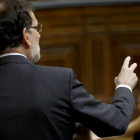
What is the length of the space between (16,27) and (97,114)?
0.53 m

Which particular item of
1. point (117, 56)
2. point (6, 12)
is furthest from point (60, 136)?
point (117, 56)

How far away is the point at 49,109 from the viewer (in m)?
1.79

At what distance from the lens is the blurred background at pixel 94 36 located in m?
5.56

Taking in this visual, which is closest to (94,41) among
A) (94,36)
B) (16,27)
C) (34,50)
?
(94,36)

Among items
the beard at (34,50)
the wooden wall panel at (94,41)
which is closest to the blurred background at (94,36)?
the wooden wall panel at (94,41)

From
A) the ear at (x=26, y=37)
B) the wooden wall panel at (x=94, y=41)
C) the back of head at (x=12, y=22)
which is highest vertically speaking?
the back of head at (x=12, y=22)

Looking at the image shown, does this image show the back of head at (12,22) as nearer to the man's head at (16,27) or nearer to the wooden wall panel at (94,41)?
the man's head at (16,27)

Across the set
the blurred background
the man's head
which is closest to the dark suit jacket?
the man's head

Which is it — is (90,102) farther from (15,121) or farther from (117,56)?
(117,56)

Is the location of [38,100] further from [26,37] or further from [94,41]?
[94,41]

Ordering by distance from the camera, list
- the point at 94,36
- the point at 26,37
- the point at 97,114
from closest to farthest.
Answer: the point at 97,114 < the point at 26,37 < the point at 94,36

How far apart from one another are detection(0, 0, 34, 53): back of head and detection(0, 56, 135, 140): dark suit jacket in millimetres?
150

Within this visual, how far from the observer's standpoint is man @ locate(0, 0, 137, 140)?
1785 millimetres

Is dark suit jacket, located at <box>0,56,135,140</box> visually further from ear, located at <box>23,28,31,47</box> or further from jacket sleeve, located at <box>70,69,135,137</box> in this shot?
ear, located at <box>23,28,31,47</box>
